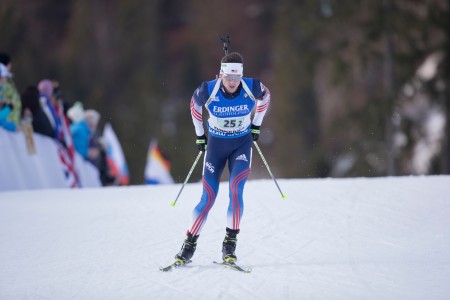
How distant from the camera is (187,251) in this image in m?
6.75

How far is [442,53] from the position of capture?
2205 cm

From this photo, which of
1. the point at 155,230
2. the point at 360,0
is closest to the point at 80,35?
the point at 360,0

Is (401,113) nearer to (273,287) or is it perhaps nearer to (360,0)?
(360,0)

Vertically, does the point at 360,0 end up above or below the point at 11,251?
above

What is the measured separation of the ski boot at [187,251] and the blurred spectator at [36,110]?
5.88 m

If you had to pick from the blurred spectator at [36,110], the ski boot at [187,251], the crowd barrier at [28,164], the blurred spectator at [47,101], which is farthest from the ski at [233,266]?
the blurred spectator at [47,101]

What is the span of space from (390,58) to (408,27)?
0.98 metres

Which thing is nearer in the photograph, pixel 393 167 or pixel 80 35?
pixel 393 167

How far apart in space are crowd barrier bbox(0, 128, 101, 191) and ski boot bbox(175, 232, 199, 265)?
5.04 metres

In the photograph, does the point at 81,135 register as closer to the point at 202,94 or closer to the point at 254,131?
the point at 254,131

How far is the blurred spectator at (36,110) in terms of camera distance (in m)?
11.9

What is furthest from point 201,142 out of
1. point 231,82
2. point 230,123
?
point 231,82

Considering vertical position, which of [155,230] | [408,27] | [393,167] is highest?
[408,27]

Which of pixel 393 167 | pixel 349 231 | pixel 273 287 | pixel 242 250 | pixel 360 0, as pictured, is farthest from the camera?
pixel 360 0
